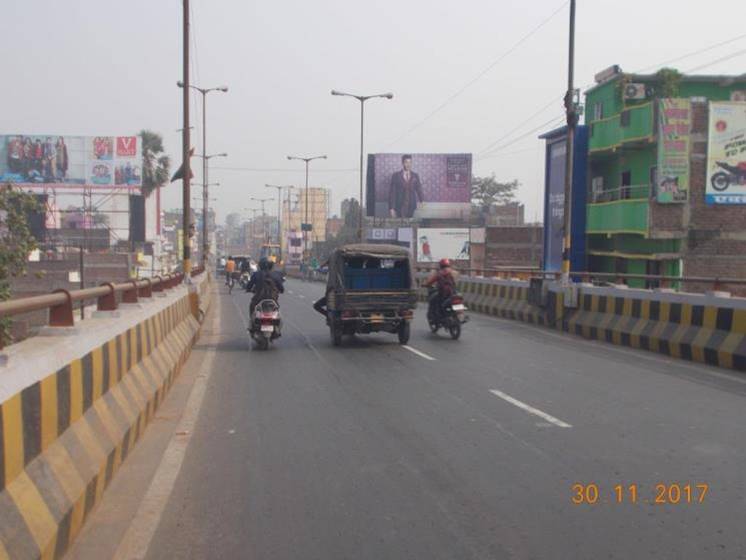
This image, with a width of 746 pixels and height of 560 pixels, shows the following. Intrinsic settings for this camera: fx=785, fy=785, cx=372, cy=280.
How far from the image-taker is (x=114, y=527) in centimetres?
485

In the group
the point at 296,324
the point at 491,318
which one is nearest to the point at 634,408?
the point at 296,324

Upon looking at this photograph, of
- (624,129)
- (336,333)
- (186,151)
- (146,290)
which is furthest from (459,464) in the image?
(624,129)

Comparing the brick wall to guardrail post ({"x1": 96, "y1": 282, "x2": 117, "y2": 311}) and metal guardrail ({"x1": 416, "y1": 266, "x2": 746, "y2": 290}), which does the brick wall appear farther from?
guardrail post ({"x1": 96, "y1": 282, "x2": 117, "y2": 311})

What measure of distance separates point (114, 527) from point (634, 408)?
5.69 m

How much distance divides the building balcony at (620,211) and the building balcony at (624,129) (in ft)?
6.55

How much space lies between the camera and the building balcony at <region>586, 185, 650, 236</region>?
3128cm

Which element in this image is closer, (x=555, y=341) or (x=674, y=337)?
(x=674, y=337)

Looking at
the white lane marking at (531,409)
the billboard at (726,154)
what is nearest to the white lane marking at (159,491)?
the white lane marking at (531,409)

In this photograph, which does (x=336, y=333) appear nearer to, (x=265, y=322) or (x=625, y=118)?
(x=265, y=322)

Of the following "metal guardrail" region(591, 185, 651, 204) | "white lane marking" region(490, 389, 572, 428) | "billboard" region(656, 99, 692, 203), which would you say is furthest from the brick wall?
"white lane marking" region(490, 389, 572, 428)

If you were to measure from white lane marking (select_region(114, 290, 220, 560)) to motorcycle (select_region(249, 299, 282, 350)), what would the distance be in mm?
4543

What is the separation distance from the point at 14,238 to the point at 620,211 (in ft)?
79.2

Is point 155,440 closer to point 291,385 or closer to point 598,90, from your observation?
point 291,385

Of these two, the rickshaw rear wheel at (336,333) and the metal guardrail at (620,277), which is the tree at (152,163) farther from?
the rickshaw rear wheel at (336,333)
